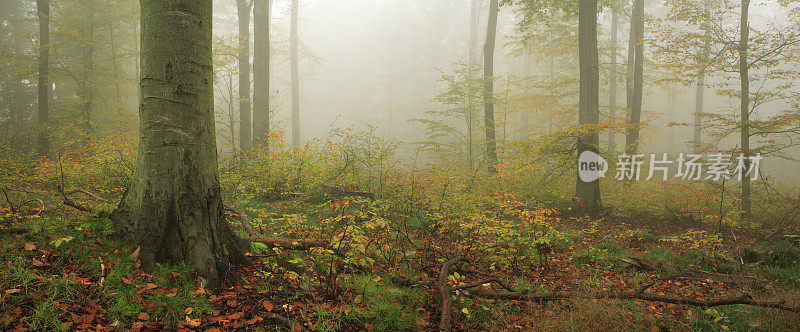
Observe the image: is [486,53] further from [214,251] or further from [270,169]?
[214,251]

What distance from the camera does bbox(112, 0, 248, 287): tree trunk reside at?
9.82 ft

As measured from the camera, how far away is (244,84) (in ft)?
41.5

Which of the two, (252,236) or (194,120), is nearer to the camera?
(194,120)

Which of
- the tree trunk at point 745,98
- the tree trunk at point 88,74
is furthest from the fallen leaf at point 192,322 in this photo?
the tree trunk at point 88,74

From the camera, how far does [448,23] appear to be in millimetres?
34031

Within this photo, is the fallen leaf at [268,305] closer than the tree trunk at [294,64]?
Yes

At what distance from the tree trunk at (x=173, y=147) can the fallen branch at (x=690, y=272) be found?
18.2ft

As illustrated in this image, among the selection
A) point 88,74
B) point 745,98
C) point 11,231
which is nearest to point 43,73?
point 88,74

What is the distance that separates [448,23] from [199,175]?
113 feet

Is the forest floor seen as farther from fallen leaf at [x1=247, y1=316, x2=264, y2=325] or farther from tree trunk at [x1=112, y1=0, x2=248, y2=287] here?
tree trunk at [x1=112, y1=0, x2=248, y2=287]

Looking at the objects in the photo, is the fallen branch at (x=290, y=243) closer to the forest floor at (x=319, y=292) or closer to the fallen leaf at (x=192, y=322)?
the forest floor at (x=319, y=292)

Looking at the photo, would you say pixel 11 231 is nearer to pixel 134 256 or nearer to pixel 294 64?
pixel 134 256

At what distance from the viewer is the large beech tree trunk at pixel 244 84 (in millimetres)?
12148

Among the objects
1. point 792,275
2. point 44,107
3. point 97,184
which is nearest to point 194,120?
point 97,184
